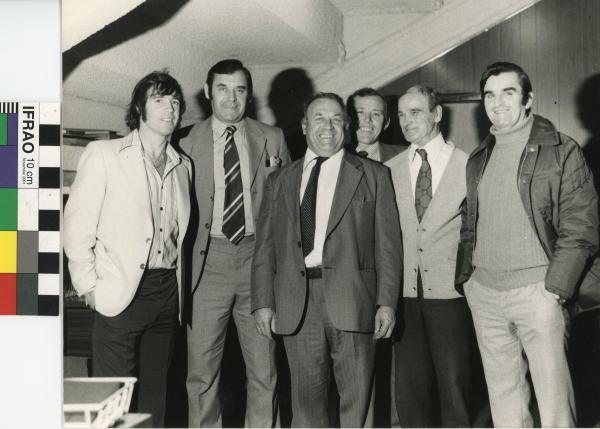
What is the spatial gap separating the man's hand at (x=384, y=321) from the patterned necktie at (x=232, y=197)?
1.97ft

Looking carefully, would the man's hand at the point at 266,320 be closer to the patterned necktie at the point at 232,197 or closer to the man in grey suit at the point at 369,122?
the patterned necktie at the point at 232,197

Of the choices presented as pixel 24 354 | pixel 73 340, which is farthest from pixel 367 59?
pixel 24 354

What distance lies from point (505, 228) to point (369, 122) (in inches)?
27.0

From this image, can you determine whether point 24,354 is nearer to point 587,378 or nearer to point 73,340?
point 73,340

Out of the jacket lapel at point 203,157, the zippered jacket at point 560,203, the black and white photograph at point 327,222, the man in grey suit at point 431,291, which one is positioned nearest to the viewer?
the zippered jacket at point 560,203

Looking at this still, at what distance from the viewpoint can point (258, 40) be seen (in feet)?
9.02

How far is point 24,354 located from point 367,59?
1859 mm

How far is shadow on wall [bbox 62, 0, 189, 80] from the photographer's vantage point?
262 cm

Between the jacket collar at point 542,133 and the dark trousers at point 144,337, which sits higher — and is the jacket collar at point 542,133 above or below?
above

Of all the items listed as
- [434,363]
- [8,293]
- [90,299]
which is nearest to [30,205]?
[8,293]

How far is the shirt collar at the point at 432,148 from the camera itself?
259 centimetres

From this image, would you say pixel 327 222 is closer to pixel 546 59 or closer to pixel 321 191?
pixel 321 191

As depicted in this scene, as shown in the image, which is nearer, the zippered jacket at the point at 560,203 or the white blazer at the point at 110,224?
the zippered jacket at the point at 560,203

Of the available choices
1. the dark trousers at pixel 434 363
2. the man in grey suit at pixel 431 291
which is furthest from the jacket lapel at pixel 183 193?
the dark trousers at pixel 434 363
